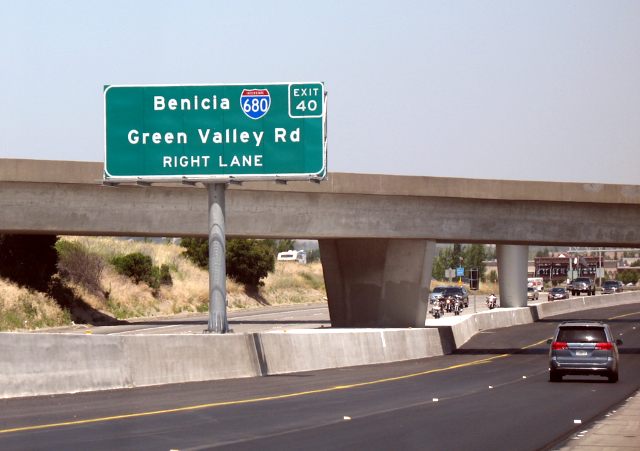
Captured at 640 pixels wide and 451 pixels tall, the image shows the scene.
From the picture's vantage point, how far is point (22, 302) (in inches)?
2522

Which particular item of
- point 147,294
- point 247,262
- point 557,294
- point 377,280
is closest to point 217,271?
point 377,280

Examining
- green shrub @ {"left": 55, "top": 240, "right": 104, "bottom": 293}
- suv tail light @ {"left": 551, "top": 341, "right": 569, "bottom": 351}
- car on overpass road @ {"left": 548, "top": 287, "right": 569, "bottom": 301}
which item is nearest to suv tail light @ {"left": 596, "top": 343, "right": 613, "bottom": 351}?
suv tail light @ {"left": 551, "top": 341, "right": 569, "bottom": 351}

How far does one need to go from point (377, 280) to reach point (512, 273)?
1253 inches

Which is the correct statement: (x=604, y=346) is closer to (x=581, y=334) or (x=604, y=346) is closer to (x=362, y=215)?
(x=581, y=334)

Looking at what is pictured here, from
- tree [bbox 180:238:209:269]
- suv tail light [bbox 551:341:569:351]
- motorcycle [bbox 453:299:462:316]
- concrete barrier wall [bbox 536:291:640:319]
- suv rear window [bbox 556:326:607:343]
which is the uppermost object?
tree [bbox 180:238:209:269]

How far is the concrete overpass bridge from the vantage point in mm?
45250

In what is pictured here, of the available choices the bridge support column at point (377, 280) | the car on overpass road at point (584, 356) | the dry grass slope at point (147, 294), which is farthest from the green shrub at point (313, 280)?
the car on overpass road at point (584, 356)

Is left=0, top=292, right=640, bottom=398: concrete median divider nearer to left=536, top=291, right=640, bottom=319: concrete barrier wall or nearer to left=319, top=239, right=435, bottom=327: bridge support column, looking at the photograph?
left=319, top=239, right=435, bottom=327: bridge support column

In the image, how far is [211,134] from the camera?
99.1 ft

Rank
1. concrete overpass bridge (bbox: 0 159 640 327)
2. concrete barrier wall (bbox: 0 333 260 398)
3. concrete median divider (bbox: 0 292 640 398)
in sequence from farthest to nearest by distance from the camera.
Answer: concrete overpass bridge (bbox: 0 159 640 327)
concrete median divider (bbox: 0 292 640 398)
concrete barrier wall (bbox: 0 333 260 398)

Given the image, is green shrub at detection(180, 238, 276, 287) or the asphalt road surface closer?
the asphalt road surface

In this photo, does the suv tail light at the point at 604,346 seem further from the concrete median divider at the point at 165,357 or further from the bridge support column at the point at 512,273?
the bridge support column at the point at 512,273

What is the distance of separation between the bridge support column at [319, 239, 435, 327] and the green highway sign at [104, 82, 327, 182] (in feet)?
68.9

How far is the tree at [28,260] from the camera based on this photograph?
219 feet
